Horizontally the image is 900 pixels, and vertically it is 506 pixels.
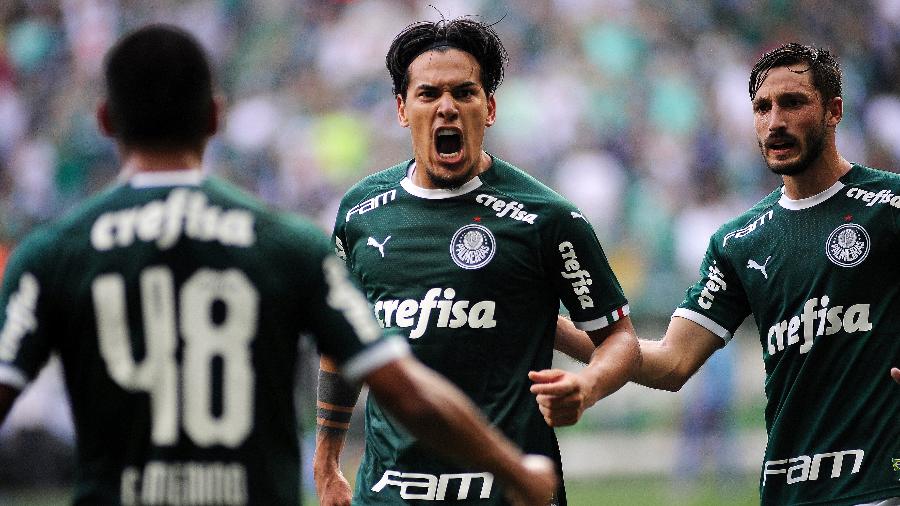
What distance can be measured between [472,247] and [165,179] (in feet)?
7.73

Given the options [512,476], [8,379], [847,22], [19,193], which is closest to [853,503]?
[512,476]

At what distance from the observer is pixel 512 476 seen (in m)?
3.99

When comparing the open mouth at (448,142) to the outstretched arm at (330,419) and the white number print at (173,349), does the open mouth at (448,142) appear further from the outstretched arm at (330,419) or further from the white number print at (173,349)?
the white number print at (173,349)

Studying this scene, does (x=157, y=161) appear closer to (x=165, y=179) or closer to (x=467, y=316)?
(x=165, y=179)

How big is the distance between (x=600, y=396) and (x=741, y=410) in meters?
11.3

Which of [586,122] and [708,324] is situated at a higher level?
[586,122]

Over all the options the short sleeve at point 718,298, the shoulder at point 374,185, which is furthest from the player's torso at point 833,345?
the shoulder at point 374,185

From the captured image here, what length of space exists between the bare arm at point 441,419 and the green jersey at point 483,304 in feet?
6.35

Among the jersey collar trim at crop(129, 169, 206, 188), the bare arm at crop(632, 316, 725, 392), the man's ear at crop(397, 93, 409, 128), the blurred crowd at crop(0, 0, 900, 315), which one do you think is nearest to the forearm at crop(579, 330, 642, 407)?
the bare arm at crop(632, 316, 725, 392)

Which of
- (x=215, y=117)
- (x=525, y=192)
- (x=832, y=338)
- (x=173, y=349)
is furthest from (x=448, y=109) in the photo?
(x=173, y=349)

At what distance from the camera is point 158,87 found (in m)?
3.91

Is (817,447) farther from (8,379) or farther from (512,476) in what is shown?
(8,379)

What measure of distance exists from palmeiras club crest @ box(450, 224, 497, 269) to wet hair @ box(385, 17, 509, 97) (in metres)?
0.69

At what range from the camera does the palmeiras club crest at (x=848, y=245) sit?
623 centimetres
